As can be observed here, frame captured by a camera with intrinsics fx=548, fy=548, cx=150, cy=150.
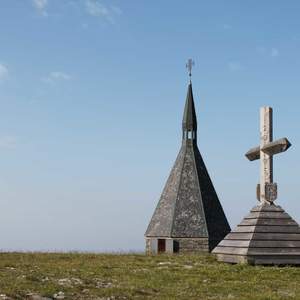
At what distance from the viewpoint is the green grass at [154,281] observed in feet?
37.2

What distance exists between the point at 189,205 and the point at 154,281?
26.5 metres

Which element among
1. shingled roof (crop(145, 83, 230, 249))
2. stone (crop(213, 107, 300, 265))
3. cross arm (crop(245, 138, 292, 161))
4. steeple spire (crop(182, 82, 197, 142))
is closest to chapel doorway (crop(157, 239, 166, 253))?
shingled roof (crop(145, 83, 230, 249))

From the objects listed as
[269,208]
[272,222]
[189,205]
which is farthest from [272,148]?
[189,205]

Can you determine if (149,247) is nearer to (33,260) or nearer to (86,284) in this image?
(33,260)

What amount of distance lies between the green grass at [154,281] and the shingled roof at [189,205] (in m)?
20.4

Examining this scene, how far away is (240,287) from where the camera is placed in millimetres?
12867

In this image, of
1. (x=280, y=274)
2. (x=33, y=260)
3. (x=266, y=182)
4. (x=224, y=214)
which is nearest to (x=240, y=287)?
(x=280, y=274)

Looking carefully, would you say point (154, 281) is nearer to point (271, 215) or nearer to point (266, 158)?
point (271, 215)

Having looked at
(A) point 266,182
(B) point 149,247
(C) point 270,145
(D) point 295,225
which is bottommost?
(B) point 149,247

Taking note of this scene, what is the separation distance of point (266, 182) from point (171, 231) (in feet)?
67.1

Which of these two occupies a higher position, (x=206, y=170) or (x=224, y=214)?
(x=206, y=170)

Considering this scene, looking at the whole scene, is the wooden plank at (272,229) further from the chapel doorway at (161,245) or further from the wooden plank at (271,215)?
the chapel doorway at (161,245)

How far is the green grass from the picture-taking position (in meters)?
11.4

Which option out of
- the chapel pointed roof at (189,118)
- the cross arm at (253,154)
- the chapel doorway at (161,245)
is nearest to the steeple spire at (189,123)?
the chapel pointed roof at (189,118)
